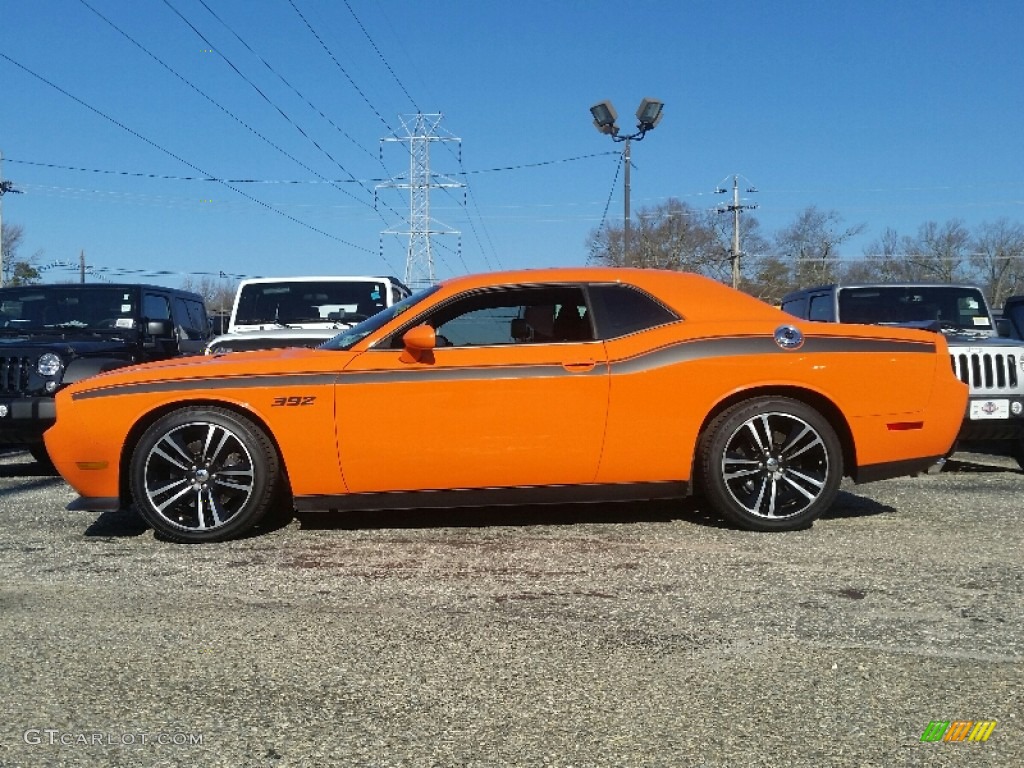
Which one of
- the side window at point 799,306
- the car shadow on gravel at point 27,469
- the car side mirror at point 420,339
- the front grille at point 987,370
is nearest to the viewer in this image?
the car side mirror at point 420,339

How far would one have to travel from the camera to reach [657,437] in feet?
15.7

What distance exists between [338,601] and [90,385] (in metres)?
2.13

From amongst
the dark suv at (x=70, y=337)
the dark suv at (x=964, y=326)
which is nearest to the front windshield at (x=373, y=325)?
the dark suv at (x=70, y=337)

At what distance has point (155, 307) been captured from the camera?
9430mm

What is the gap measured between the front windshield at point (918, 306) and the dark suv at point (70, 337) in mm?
6681

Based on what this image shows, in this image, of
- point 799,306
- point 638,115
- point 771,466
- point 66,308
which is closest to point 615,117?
point 638,115

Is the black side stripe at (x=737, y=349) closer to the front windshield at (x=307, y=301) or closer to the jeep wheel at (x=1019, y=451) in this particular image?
the jeep wheel at (x=1019, y=451)

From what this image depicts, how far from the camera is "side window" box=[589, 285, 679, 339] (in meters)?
4.95

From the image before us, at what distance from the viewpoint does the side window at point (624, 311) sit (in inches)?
195

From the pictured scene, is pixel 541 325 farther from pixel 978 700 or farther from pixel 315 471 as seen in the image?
pixel 978 700

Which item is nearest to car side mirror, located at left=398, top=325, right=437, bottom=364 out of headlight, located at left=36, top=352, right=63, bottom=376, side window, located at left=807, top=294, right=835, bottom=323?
headlight, located at left=36, top=352, right=63, bottom=376

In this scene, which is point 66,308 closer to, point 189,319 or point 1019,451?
point 189,319

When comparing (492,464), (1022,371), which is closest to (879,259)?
(1022,371)

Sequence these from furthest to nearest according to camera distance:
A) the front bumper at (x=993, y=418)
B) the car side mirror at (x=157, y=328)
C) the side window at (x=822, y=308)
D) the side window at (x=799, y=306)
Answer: the side window at (x=799, y=306)
the side window at (x=822, y=308)
the car side mirror at (x=157, y=328)
the front bumper at (x=993, y=418)
